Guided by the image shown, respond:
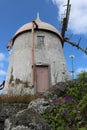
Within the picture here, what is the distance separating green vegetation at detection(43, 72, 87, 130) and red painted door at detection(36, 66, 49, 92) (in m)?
7.87

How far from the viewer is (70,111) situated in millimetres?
7184

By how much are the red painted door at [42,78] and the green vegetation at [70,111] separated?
25.8ft

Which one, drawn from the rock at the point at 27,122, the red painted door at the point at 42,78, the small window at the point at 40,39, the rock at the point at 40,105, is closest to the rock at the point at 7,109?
the rock at the point at 40,105

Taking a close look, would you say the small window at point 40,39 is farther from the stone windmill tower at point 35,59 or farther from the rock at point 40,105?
the rock at point 40,105

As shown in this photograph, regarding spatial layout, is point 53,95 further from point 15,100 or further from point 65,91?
point 15,100

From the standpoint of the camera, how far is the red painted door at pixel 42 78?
1611 cm

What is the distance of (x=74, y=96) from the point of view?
26.2ft

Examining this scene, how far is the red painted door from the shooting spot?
16.1m

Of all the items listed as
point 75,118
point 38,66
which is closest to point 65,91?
point 75,118

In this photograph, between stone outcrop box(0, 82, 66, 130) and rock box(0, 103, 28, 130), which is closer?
stone outcrop box(0, 82, 66, 130)

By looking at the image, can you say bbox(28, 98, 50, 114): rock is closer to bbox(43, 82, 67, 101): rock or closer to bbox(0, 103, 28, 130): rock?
bbox(43, 82, 67, 101): rock

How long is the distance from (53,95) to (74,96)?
0.59 metres

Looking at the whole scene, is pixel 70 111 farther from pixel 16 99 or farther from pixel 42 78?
pixel 42 78

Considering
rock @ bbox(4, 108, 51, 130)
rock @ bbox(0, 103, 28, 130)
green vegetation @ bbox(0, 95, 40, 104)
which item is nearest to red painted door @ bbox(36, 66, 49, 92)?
green vegetation @ bbox(0, 95, 40, 104)
